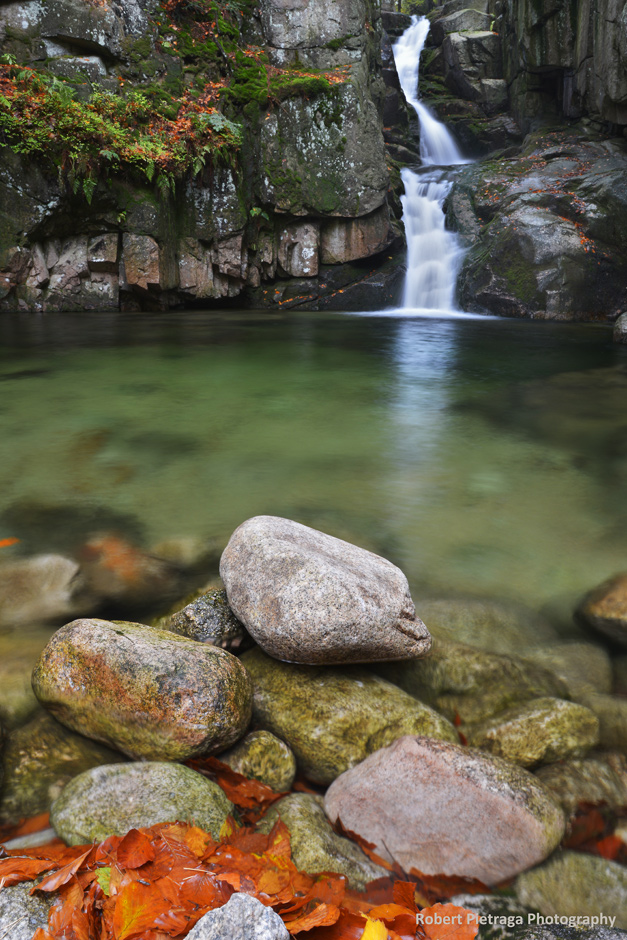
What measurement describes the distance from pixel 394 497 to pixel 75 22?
14.7m

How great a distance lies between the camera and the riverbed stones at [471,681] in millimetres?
2672

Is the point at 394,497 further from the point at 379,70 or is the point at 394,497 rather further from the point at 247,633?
the point at 379,70

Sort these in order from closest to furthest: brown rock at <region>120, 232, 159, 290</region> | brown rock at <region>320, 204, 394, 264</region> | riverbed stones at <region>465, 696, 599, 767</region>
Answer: riverbed stones at <region>465, 696, 599, 767</region>, brown rock at <region>120, 232, 159, 290</region>, brown rock at <region>320, 204, 394, 264</region>

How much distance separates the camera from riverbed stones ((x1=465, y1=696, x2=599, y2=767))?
2381mm

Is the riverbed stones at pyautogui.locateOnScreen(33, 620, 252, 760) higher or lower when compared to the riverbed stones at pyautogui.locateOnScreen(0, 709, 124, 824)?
higher

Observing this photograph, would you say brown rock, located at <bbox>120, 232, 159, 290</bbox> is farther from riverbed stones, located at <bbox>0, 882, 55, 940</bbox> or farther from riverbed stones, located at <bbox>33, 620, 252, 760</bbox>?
riverbed stones, located at <bbox>0, 882, 55, 940</bbox>

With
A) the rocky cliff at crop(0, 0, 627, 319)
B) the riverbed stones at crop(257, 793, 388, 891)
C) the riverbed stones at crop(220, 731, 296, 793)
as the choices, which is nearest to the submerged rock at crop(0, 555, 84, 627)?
the riverbed stones at crop(220, 731, 296, 793)

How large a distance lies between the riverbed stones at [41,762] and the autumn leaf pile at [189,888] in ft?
0.83

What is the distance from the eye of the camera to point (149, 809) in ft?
6.39

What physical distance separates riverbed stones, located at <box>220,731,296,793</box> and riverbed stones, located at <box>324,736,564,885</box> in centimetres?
20

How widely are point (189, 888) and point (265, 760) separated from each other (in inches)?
27.9

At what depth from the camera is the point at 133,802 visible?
1968mm

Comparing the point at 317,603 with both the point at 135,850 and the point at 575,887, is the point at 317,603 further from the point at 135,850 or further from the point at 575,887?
the point at 575,887

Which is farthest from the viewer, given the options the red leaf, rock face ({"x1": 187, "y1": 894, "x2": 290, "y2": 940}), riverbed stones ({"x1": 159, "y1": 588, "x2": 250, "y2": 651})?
→ riverbed stones ({"x1": 159, "y1": 588, "x2": 250, "y2": 651})
